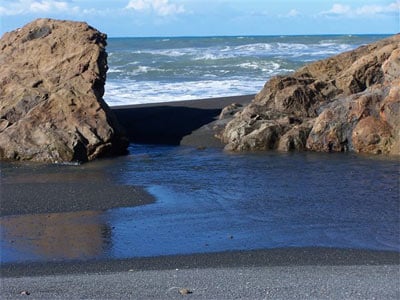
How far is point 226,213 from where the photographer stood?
8422 millimetres

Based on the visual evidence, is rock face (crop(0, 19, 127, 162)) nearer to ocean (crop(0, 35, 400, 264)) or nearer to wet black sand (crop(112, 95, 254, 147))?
ocean (crop(0, 35, 400, 264))

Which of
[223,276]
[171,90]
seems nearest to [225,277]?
[223,276]

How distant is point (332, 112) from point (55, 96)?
487cm

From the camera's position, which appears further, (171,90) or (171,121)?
(171,90)

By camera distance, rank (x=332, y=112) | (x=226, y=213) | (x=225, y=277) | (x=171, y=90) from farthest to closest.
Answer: (x=171, y=90) < (x=332, y=112) < (x=226, y=213) < (x=225, y=277)

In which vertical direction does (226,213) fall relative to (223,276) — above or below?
below

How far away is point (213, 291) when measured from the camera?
221 inches

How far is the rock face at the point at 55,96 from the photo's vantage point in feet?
40.6

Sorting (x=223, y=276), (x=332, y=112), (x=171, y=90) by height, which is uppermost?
(x=332, y=112)

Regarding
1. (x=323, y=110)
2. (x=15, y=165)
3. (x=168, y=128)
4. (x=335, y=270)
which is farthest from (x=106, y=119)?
(x=335, y=270)

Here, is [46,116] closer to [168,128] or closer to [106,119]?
[106,119]

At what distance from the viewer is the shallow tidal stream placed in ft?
23.5

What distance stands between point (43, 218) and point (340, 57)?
Answer: 940cm

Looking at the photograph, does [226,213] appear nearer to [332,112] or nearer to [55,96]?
[332,112]
